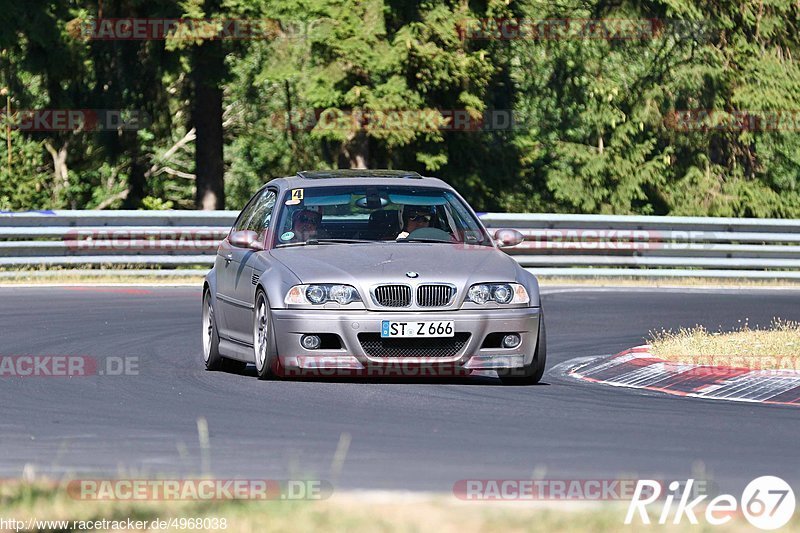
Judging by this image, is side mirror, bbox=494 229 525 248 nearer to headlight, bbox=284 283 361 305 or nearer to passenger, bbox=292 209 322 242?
passenger, bbox=292 209 322 242

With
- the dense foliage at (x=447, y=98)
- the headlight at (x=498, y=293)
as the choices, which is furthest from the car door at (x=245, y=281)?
the dense foliage at (x=447, y=98)

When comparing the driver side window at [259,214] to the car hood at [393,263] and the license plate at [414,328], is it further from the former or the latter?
the license plate at [414,328]

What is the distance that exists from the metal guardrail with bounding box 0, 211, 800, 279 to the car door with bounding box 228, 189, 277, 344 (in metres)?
10.5

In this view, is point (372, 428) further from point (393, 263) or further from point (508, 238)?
point (508, 238)

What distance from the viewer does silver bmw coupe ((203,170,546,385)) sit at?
11500 mm

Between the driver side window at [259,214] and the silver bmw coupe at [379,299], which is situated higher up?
the driver side window at [259,214]

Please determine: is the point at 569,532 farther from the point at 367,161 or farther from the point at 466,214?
the point at 367,161

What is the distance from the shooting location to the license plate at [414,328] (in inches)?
451

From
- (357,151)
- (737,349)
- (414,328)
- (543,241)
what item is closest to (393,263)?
(414,328)

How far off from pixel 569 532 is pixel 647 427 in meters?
3.71

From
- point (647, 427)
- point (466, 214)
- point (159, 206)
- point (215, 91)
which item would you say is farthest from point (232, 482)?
point (159, 206)

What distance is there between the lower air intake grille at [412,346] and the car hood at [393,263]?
369 millimetres

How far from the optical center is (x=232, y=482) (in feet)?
24.5

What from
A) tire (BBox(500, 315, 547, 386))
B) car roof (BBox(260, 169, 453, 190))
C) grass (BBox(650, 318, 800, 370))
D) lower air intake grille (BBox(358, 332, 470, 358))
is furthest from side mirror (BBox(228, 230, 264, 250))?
grass (BBox(650, 318, 800, 370))
